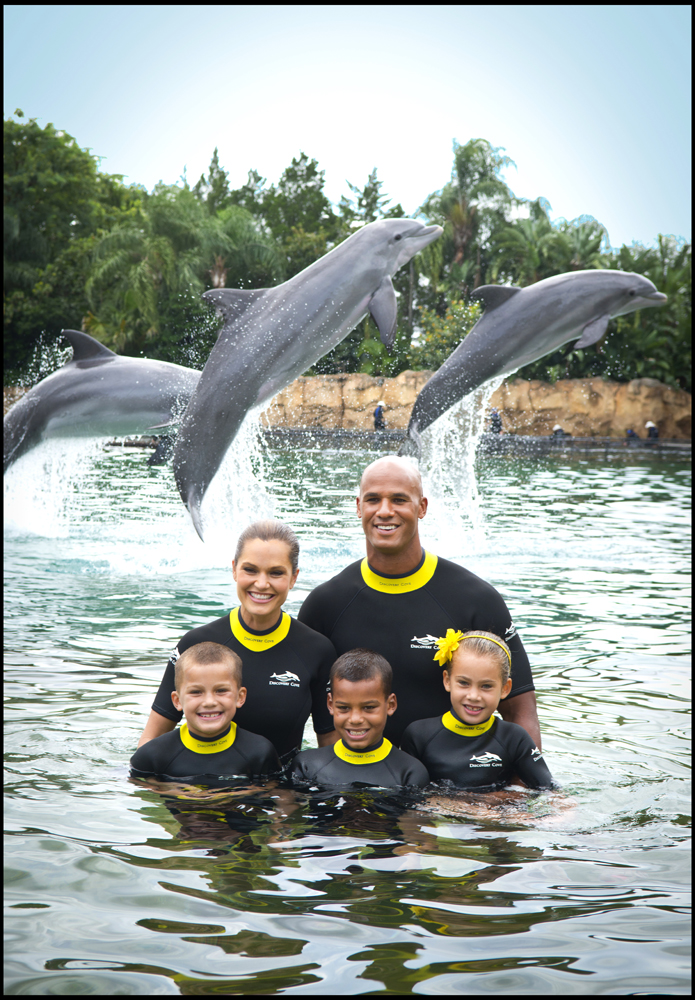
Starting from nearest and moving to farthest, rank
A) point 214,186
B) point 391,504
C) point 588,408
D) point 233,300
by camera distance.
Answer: point 391,504, point 233,300, point 588,408, point 214,186

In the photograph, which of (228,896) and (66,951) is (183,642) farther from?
(66,951)

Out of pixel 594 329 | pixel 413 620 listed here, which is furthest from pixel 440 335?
pixel 413 620

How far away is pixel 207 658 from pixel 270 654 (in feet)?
1.18

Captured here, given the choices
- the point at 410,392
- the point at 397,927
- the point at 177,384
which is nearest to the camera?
the point at 397,927

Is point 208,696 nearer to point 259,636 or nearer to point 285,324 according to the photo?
point 259,636

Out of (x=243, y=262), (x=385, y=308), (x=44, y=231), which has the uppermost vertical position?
(x=44, y=231)

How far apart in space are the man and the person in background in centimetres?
2805

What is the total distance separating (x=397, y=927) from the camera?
2932 millimetres

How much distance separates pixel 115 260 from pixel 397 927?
33820 millimetres

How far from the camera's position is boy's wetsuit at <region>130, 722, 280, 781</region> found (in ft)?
13.3

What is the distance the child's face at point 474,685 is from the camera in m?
4.02

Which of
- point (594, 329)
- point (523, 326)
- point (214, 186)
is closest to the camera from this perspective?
point (523, 326)

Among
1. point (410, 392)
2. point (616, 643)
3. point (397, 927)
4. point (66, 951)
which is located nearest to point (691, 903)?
point (397, 927)

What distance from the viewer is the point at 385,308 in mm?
7613
